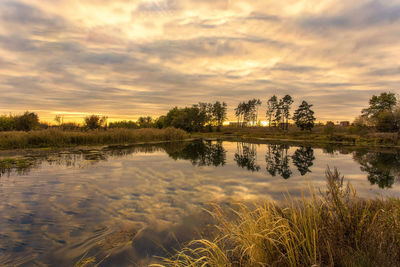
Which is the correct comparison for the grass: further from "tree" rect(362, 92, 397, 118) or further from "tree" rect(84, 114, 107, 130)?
"tree" rect(362, 92, 397, 118)

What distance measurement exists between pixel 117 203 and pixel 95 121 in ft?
90.3

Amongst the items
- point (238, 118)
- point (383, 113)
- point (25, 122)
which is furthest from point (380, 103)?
point (25, 122)

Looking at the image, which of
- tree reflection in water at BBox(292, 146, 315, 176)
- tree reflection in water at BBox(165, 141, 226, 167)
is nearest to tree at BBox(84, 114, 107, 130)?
tree reflection in water at BBox(165, 141, 226, 167)

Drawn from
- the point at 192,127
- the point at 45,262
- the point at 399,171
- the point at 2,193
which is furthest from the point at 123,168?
the point at 192,127

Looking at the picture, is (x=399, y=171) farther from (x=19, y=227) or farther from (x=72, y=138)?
(x=72, y=138)

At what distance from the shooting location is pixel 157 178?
10828 mm

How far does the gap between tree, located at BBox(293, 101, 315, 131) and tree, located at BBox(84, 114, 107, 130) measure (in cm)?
6578

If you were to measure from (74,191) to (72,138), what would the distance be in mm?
17108

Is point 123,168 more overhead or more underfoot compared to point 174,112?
more underfoot

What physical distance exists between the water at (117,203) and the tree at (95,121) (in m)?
18.7

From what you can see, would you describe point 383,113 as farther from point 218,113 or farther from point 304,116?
point 218,113

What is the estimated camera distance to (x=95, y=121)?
30812 millimetres

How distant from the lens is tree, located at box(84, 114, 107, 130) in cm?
2996

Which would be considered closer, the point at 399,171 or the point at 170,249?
the point at 170,249
